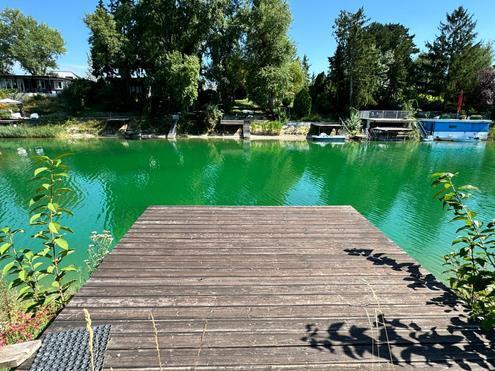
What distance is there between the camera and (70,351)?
232cm

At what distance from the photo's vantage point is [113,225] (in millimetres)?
9641

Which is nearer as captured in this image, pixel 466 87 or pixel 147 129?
pixel 147 129

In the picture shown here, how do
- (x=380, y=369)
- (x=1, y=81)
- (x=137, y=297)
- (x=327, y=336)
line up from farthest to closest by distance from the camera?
(x=1, y=81), (x=137, y=297), (x=327, y=336), (x=380, y=369)

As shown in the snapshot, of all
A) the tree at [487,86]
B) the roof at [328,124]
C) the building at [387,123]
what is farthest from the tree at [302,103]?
the tree at [487,86]

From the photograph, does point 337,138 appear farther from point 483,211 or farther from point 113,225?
point 113,225

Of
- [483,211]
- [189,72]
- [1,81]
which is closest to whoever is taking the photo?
[483,211]

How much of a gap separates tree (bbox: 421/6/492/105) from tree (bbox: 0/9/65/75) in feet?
168

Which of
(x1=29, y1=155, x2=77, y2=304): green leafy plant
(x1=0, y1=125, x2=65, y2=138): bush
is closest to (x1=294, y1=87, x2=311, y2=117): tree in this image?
(x1=0, y1=125, x2=65, y2=138): bush

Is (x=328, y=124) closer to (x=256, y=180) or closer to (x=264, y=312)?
(x=256, y=180)

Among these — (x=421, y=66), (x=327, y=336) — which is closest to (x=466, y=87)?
(x=421, y=66)

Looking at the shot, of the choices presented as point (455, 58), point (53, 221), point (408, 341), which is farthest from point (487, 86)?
point (53, 221)

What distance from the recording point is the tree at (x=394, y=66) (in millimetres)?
35344

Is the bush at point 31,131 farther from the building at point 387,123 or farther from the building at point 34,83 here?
the building at point 387,123

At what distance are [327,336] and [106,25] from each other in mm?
36928
